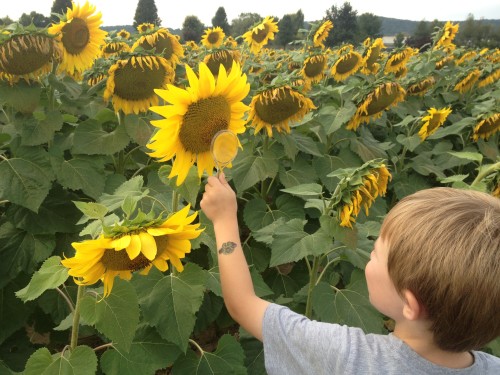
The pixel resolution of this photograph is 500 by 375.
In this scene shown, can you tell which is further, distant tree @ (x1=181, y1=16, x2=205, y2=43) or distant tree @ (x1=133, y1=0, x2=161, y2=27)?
distant tree @ (x1=133, y1=0, x2=161, y2=27)

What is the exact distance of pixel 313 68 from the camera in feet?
13.9

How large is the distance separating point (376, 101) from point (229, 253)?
192cm

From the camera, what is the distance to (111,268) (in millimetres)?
1179

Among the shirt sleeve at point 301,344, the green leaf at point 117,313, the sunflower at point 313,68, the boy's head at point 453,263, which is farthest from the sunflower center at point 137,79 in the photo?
the sunflower at point 313,68

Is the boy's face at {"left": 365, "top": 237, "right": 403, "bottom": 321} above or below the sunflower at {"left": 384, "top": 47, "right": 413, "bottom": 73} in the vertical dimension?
below

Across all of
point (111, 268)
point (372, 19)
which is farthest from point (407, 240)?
point (372, 19)

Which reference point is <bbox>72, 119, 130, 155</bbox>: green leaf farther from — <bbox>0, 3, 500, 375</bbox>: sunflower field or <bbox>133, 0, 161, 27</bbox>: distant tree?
<bbox>133, 0, 161, 27</bbox>: distant tree

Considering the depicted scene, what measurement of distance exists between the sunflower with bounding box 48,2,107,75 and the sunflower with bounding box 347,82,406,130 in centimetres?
159

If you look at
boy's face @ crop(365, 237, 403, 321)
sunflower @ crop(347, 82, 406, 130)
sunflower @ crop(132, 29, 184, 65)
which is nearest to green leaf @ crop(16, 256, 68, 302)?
boy's face @ crop(365, 237, 403, 321)

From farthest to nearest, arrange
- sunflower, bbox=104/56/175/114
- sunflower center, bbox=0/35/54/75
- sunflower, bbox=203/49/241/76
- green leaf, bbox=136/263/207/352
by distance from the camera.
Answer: sunflower, bbox=203/49/241/76 → sunflower, bbox=104/56/175/114 → sunflower center, bbox=0/35/54/75 → green leaf, bbox=136/263/207/352

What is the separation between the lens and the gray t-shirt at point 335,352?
111 centimetres

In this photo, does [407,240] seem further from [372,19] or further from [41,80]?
[372,19]

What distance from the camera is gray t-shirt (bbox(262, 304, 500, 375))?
1108 mm

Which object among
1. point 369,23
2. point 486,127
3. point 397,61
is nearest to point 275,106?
point 486,127
